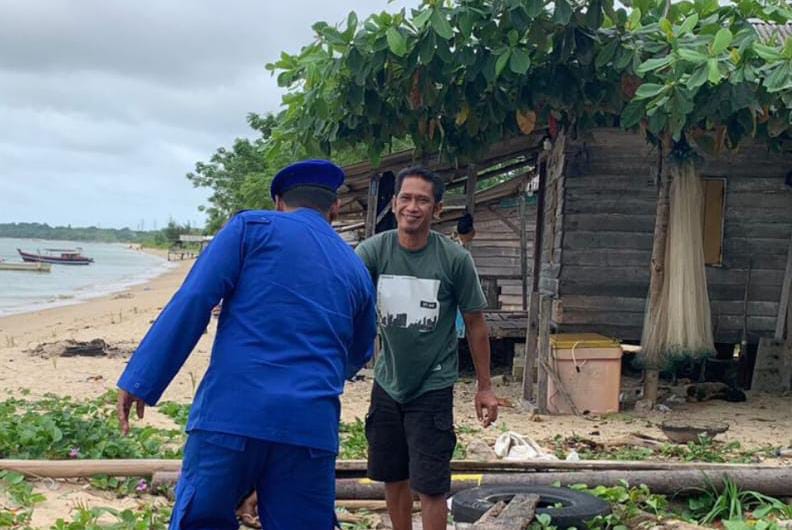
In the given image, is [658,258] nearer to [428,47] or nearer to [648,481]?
[428,47]

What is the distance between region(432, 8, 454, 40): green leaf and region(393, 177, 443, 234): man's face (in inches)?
162

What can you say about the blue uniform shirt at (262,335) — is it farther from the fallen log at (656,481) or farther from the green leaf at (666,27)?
the green leaf at (666,27)

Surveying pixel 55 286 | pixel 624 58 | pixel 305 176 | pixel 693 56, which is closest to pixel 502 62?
pixel 624 58

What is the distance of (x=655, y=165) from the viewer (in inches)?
412

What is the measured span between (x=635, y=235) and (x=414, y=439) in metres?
7.23

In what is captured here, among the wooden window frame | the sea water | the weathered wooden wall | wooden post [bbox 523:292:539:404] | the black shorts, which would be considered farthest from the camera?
the sea water

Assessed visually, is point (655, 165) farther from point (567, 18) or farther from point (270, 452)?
point (270, 452)

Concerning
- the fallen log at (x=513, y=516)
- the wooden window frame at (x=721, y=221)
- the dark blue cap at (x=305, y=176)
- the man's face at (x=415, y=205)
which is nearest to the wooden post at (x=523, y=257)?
the wooden window frame at (x=721, y=221)

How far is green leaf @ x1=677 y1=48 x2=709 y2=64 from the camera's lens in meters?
7.52

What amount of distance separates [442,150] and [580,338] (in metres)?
2.74

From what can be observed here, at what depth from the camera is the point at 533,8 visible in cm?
781

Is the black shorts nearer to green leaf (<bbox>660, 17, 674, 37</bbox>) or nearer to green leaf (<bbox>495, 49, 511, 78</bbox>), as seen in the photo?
green leaf (<bbox>495, 49, 511, 78</bbox>)

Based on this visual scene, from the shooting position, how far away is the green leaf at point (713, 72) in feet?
24.0

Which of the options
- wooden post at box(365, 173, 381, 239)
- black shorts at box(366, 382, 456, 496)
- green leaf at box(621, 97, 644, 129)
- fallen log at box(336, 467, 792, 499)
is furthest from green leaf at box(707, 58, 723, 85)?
wooden post at box(365, 173, 381, 239)
